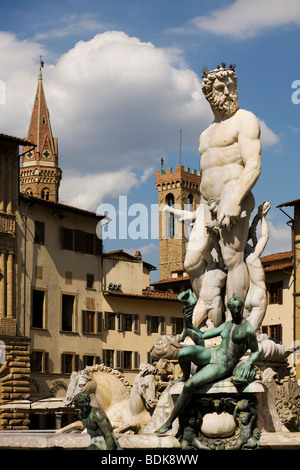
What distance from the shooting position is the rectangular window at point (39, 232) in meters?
54.1

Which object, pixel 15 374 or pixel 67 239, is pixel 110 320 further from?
pixel 15 374

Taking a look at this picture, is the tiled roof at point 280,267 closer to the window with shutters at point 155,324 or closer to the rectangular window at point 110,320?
the window with shutters at point 155,324

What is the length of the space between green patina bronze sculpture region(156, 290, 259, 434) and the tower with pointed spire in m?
120

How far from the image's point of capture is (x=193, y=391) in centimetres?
995

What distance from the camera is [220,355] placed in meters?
9.98

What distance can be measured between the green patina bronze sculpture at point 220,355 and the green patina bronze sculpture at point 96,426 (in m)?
0.88

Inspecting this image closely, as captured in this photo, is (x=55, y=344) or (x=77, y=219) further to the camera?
(x=77, y=219)

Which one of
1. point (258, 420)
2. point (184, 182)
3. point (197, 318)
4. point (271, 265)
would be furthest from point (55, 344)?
point (184, 182)

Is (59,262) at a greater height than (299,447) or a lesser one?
greater

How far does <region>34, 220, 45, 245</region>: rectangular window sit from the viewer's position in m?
54.1

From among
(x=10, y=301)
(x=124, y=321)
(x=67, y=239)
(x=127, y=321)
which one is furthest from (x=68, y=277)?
(x=10, y=301)

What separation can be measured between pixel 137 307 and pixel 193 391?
50.0 m

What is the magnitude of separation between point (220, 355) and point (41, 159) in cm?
12432
